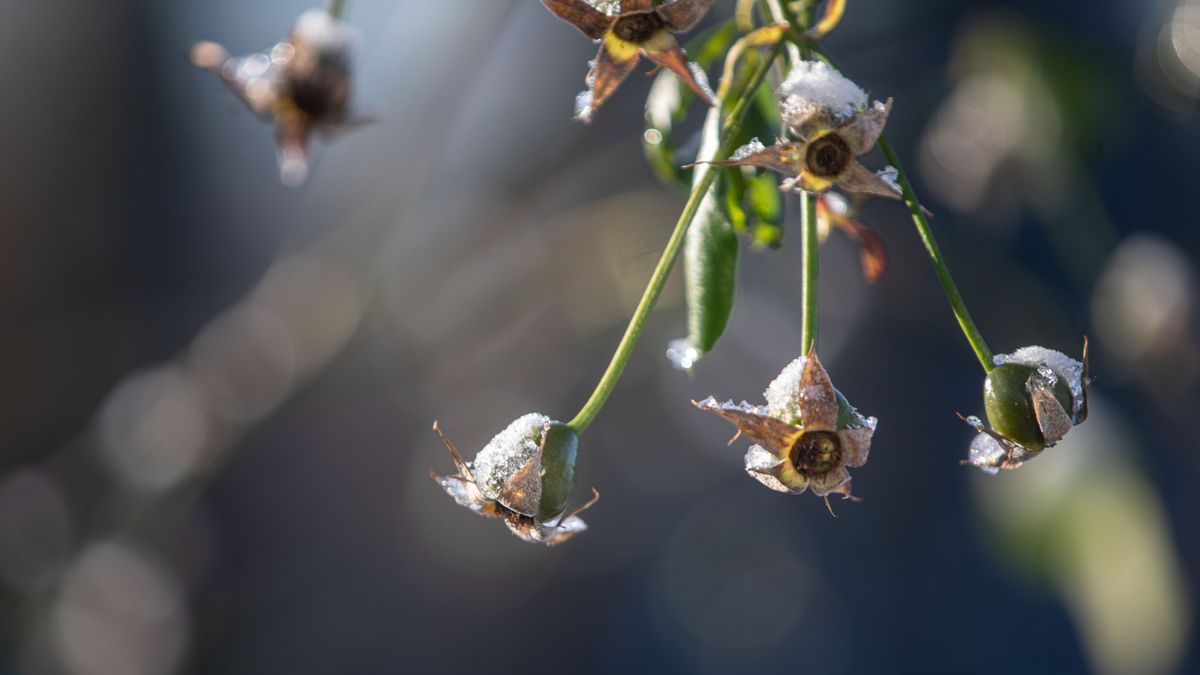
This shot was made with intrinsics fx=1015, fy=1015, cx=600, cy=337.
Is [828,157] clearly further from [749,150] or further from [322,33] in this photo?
[322,33]

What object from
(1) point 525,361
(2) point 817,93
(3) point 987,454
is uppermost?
(2) point 817,93

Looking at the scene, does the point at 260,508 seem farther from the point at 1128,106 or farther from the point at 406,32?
the point at 1128,106

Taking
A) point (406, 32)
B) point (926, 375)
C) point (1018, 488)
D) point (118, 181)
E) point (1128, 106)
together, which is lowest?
point (926, 375)

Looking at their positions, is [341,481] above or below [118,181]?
below

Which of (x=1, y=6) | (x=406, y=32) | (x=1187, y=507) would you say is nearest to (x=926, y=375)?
(x=1187, y=507)

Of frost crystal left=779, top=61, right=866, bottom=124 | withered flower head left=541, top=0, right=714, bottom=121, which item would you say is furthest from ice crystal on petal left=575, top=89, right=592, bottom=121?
frost crystal left=779, top=61, right=866, bottom=124

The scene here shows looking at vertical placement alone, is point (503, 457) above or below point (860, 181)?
below

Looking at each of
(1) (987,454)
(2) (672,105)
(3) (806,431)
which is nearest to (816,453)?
(3) (806,431)
